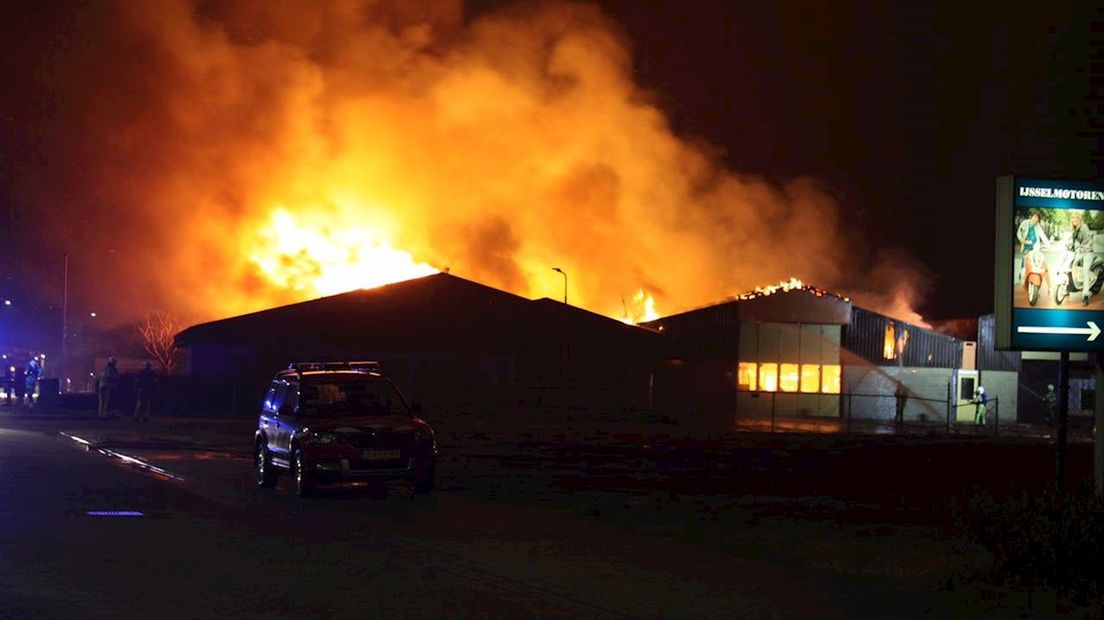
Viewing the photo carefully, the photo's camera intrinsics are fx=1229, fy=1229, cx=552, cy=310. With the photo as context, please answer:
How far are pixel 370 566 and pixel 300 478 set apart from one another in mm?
5862

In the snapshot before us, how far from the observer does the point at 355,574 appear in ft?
33.6

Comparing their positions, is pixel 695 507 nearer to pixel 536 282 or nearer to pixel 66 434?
pixel 66 434

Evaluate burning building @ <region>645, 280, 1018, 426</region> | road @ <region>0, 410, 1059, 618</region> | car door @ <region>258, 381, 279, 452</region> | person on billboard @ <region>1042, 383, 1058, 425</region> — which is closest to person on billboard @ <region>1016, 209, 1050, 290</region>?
road @ <region>0, 410, 1059, 618</region>

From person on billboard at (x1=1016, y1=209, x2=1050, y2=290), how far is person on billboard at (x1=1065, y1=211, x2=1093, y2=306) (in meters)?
0.27

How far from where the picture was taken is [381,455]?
641 inches

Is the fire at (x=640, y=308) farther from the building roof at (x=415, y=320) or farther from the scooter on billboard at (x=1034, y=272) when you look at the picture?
the scooter on billboard at (x=1034, y=272)

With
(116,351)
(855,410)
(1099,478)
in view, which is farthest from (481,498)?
(116,351)

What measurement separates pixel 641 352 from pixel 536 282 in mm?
24261

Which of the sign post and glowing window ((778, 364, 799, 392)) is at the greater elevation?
the sign post

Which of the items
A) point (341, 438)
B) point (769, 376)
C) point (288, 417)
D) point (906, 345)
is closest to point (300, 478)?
point (341, 438)

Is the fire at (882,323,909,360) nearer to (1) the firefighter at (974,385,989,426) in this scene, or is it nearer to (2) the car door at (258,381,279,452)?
(1) the firefighter at (974,385,989,426)

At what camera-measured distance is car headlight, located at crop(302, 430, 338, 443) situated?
53.2 feet

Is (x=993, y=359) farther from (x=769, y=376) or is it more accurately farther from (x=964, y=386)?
(x=769, y=376)

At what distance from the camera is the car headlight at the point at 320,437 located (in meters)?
16.2
